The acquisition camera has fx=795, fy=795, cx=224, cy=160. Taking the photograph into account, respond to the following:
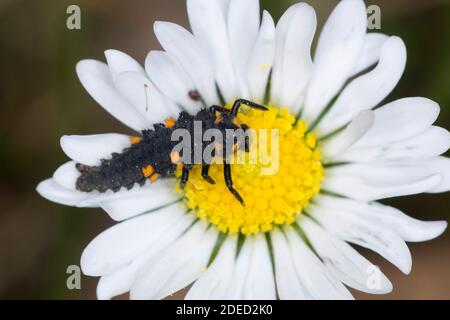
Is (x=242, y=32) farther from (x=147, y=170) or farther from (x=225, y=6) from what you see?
(x=147, y=170)

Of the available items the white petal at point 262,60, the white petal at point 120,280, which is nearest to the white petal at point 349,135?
the white petal at point 262,60

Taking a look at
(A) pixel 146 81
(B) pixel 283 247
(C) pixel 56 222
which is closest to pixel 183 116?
(A) pixel 146 81

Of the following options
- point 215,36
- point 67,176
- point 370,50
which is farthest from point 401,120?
point 67,176

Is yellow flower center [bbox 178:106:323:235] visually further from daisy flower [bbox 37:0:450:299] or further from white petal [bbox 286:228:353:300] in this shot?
white petal [bbox 286:228:353:300]

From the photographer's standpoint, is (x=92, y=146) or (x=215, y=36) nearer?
(x=215, y=36)

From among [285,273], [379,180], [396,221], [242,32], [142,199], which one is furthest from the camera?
[142,199]
